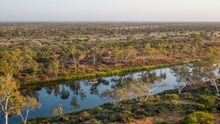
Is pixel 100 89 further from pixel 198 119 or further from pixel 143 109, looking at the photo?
pixel 198 119

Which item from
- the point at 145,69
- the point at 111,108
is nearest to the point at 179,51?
the point at 145,69

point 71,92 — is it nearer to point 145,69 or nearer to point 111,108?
point 111,108

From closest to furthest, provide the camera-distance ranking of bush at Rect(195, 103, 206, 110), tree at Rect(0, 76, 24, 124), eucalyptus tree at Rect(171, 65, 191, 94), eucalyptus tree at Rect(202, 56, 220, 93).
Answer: tree at Rect(0, 76, 24, 124) < bush at Rect(195, 103, 206, 110) < eucalyptus tree at Rect(202, 56, 220, 93) < eucalyptus tree at Rect(171, 65, 191, 94)

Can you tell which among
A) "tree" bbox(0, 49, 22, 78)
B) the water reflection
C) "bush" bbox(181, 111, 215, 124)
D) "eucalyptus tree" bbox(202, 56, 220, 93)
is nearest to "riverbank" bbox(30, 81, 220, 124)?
the water reflection

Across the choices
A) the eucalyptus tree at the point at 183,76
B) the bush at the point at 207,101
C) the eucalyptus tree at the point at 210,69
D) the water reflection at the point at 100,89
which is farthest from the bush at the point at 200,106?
the eucalyptus tree at the point at 210,69

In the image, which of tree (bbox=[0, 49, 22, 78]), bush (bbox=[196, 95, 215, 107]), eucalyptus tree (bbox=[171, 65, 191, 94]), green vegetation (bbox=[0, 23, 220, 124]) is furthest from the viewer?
tree (bbox=[0, 49, 22, 78])

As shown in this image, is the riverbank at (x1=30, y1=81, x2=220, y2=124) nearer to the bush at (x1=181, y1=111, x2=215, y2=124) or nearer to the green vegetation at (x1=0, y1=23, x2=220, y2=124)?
the green vegetation at (x1=0, y1=23, x2=220, y2=124)

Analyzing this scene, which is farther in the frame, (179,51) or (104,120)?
(179,51)

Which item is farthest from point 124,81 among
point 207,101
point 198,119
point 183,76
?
point 198,119
